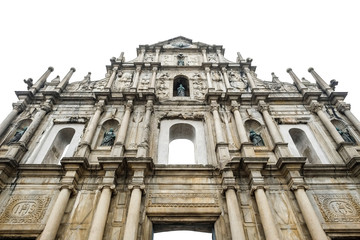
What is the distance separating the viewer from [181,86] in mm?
13195

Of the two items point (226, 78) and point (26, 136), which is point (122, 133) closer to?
point (26, 136)

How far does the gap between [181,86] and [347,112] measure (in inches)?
315

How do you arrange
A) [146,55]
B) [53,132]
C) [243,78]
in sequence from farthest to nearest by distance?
[146,55], [243,78], [53,132]

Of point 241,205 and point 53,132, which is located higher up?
point 53,132

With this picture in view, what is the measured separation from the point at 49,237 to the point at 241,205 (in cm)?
548

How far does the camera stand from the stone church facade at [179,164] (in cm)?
701

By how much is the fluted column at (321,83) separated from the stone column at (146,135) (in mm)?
8786

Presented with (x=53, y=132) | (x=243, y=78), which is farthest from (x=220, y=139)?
(x=53, y=132)

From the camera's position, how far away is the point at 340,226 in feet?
23.1

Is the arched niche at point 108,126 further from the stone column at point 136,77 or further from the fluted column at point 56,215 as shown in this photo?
the fluted column at point 56,215

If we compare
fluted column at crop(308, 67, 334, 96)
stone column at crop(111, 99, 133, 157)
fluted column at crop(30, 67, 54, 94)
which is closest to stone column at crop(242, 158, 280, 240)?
stone column at crop(111, 99, 133, 157)

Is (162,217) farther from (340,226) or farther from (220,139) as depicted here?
(340,226)

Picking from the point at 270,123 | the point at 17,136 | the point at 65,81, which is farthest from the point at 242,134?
the point at 65,81

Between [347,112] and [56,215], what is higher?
[347,112]
